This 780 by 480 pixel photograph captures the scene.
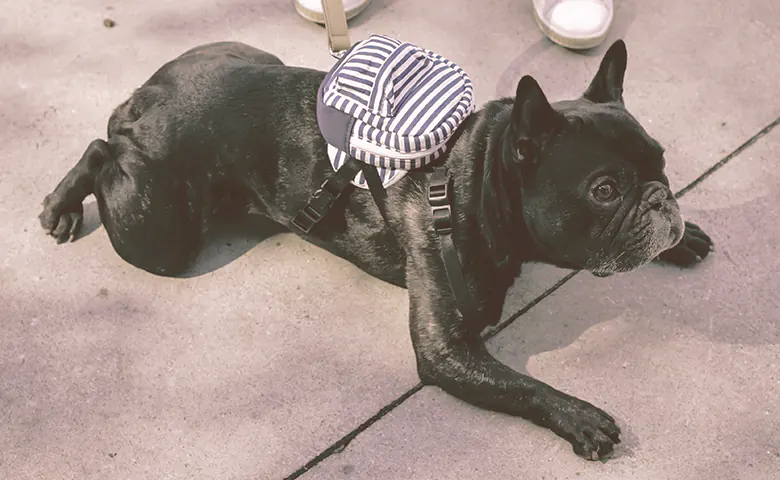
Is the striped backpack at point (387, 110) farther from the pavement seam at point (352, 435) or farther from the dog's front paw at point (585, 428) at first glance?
the dog's front paw at point (585, 428)

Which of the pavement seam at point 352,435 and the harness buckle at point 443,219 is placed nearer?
the harness buckle at point 443,219

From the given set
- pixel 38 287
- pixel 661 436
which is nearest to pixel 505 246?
pixel 661 436

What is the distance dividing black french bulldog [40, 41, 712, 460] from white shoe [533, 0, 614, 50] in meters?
1.38

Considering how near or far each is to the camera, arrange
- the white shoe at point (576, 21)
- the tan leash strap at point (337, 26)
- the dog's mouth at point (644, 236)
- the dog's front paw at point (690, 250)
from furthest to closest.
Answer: the white shoe at point (576, 21)
the dog's front paw at point (690, 250)
the tan leash strap at point (337, 26)
the dog's mouth at point (644, 236)

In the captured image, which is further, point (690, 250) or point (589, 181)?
point (690, 250)

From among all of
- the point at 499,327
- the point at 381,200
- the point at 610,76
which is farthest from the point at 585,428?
the point at 610,76

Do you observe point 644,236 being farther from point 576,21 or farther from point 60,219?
point 60,219

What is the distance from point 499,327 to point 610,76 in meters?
1.16

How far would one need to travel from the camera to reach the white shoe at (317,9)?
15.3 ft

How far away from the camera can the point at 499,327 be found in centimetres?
356

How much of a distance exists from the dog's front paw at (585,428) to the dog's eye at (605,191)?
844 mm

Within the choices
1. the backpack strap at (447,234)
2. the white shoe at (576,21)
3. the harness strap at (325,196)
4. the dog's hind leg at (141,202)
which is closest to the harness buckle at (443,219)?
the backpack strap at (447,234)

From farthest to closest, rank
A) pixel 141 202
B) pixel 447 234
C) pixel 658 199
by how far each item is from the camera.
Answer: pixel 141 202, pixel 447 234, pixel 658 199

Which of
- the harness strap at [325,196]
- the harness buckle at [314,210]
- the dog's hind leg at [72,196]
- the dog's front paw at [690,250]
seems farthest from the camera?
the dog's front paw at [690,250]
